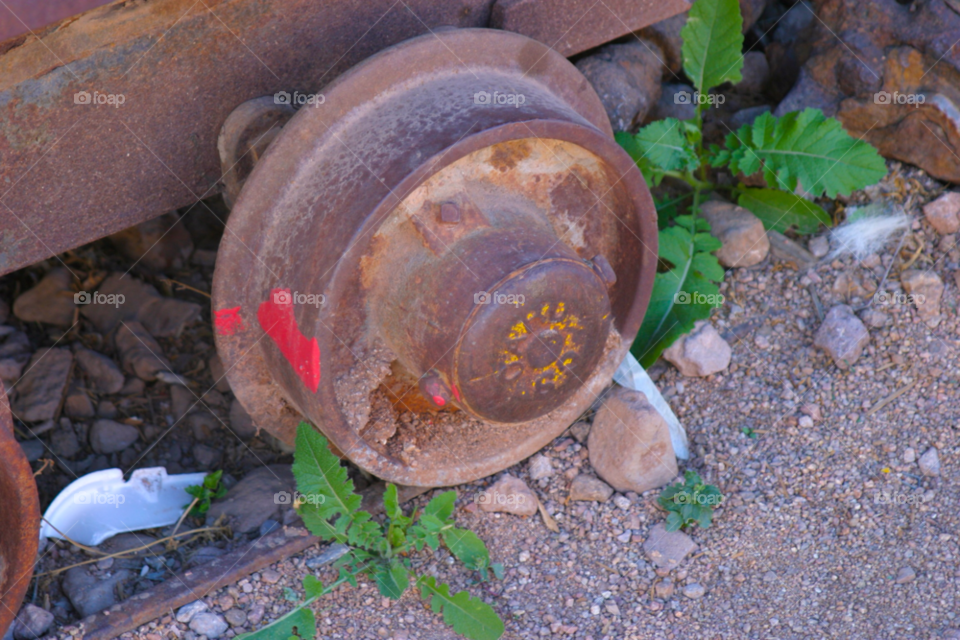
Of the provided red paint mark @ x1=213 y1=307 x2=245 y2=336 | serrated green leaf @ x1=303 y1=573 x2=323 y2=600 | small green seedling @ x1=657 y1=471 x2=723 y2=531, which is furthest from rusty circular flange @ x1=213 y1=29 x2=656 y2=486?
small green seedling @ x1=657 y1=471 x2=723 y2=531

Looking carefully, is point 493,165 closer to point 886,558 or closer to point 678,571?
point 678,571

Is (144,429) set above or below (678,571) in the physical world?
above

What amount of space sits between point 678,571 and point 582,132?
115 cm

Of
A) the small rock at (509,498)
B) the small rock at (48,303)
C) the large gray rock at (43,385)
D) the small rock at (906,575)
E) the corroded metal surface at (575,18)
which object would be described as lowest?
the small rock at (906,575)

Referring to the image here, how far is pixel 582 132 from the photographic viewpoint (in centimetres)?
200

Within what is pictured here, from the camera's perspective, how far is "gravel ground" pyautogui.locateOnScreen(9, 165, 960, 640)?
2.08 meters

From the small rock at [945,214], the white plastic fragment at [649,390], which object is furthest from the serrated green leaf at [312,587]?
the small rock at [945,214]

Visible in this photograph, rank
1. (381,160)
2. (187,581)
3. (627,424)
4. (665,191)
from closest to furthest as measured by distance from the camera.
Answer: (381,160) → (187,581) → (627,424) → (665,191)

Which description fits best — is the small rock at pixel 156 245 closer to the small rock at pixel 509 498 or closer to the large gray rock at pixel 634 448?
the small rock at pixel 509 498

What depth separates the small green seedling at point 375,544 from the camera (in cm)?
200

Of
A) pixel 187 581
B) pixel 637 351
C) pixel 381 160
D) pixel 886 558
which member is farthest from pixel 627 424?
pixel 187 581

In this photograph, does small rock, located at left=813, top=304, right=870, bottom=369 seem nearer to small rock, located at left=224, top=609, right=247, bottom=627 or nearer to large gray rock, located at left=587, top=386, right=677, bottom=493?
large gray rock, located at left=587, top=386, right=677, bottom=493

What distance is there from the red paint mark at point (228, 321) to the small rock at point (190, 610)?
0.66 metres

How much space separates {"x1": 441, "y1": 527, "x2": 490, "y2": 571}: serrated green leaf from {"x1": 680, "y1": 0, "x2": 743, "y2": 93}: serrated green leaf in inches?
66.3
